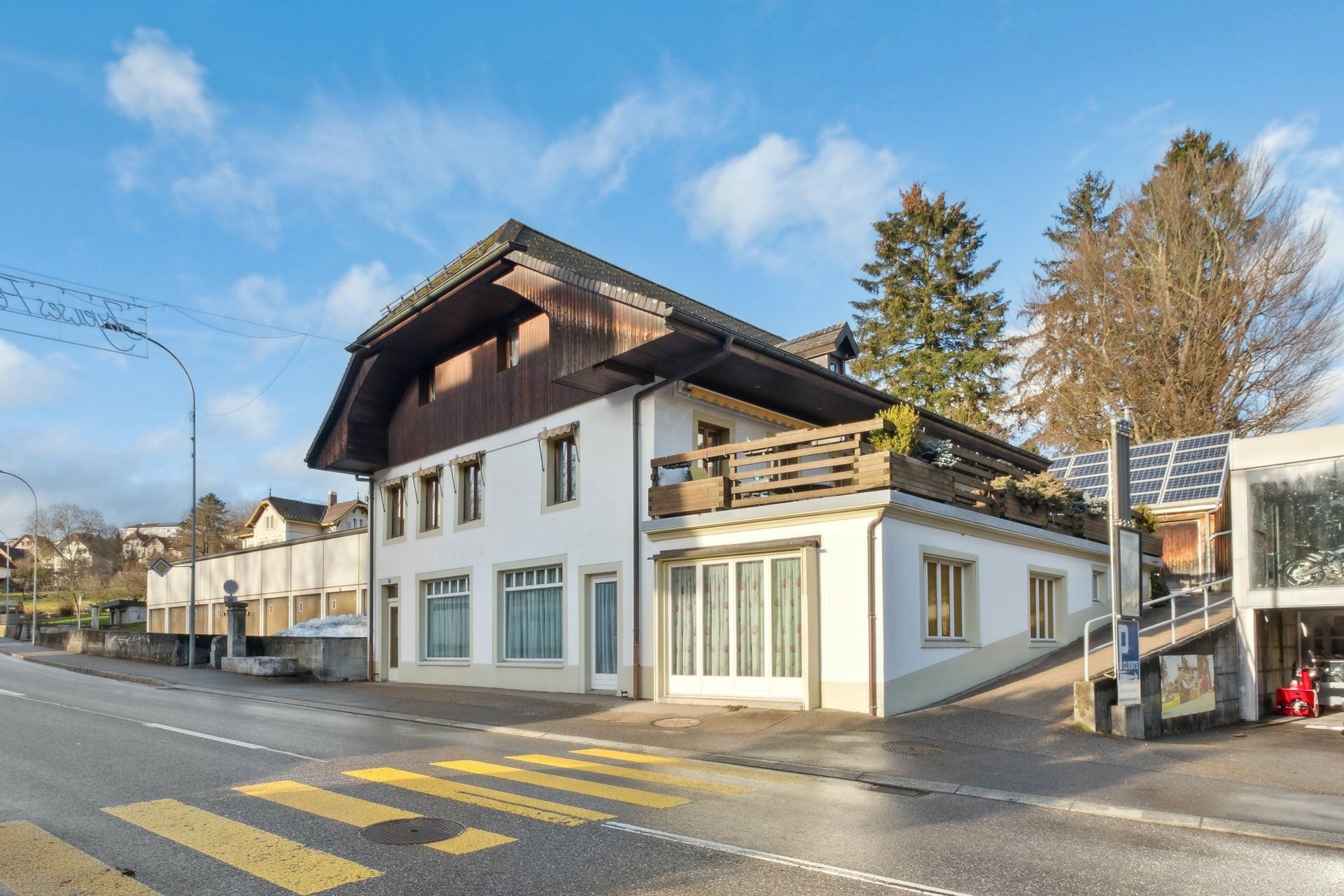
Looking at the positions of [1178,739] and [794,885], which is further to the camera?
[1178,739]

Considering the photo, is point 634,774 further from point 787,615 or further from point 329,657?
point 329,657

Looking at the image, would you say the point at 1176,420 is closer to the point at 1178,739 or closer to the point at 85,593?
the point at 1178,739

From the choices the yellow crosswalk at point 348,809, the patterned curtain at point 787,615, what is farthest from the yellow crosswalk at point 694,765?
the patterned curtain at point 787,615

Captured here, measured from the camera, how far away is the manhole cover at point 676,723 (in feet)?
46.1

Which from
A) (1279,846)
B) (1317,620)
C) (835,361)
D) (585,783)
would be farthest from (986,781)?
(835,361)

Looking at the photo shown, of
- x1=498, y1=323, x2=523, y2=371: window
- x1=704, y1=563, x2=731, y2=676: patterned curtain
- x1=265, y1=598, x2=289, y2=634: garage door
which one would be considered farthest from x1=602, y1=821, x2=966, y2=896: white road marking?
x1=265, y1=598, x2=289, y2=634: garage door

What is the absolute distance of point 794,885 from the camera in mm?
5754

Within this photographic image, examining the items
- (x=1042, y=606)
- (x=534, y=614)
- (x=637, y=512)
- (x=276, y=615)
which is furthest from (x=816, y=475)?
(x=276, y=615)

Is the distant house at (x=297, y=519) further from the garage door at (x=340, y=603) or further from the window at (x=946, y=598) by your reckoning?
the window at (x=946, y=598)

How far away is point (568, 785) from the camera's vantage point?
912cm

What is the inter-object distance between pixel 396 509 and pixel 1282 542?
783 inches

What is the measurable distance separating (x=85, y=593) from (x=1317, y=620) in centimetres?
6942

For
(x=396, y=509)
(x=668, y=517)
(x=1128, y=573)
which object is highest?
(x=396, y=509)

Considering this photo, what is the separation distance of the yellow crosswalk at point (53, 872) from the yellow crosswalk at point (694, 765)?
5.68 metres
